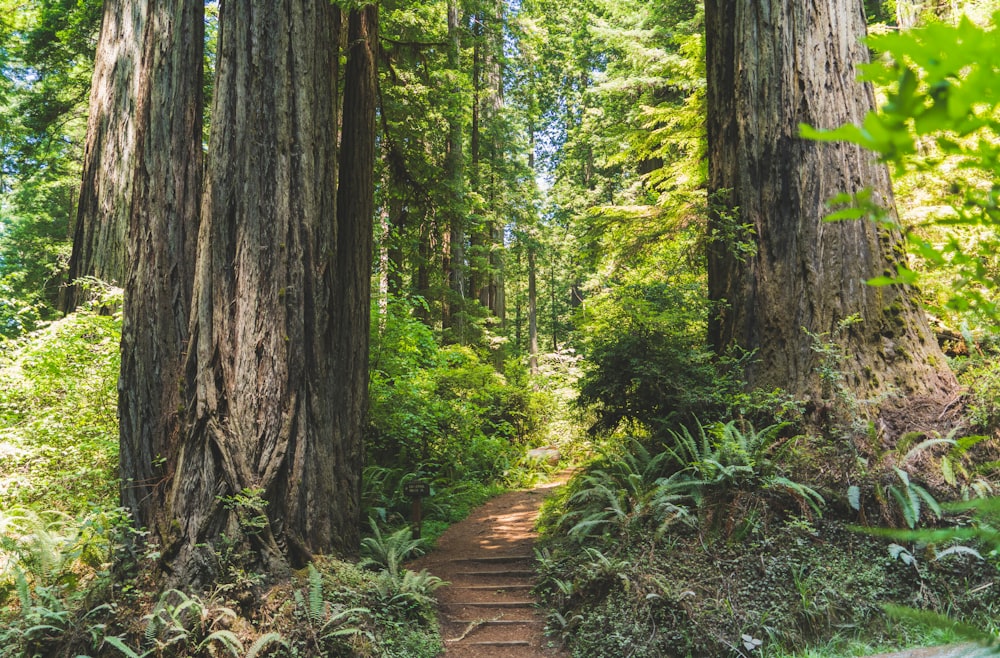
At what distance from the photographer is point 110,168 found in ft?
24.8

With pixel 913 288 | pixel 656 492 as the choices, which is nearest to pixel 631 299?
pixel 656 492

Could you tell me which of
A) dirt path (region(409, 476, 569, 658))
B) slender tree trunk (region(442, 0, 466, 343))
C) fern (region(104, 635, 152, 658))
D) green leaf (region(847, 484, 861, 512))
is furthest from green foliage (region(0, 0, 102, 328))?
green leaf (region(847, 484, 861, 512))

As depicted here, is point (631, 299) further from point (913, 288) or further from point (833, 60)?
point (833, 60)

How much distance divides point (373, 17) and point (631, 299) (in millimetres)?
5017

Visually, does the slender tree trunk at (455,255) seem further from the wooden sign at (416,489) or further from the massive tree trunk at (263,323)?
the massive tree trunk at (263,323)

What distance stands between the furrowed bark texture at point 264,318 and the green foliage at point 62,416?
4.95ft

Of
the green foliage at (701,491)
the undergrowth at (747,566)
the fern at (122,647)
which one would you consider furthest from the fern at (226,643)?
the green foliage at (701,491)

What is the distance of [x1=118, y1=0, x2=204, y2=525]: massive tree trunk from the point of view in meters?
5.30

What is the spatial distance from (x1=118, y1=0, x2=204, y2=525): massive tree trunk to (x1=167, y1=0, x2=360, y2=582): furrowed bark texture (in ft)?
1.34

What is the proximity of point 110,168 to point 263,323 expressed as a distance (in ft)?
13.3

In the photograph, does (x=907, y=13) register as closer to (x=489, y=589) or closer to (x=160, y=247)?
(x=489, y=589)

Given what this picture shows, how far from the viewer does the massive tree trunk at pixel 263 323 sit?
16.2 ft

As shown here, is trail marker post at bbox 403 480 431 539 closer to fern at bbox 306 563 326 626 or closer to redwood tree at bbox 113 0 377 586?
redwood tree at bbox 113 0 377 586

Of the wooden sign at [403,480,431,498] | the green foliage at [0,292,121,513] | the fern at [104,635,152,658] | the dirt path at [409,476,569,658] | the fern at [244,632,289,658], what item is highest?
the green foliage at [0,292,121,513]
